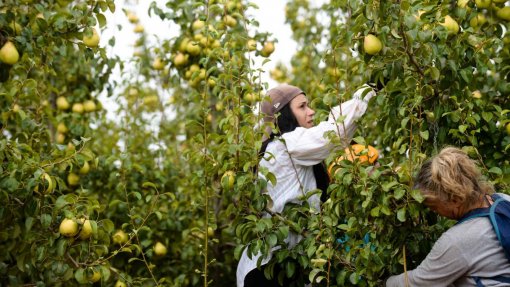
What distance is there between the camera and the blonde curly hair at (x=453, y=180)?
2.71 metres

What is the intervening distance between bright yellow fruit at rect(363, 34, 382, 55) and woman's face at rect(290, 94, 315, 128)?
72cm

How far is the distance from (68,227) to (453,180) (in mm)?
1552

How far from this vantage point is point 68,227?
322cm

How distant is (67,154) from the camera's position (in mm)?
3539

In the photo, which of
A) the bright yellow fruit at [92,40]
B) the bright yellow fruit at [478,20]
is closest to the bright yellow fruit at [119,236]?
the bright yellow fruit at [92,40]

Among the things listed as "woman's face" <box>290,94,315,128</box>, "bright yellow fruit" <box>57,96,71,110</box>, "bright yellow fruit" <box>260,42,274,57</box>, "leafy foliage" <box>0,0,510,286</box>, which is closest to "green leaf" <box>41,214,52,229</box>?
"leafy foliage" <box>0,0,510,286</box>

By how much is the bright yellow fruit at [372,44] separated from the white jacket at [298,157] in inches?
11.7

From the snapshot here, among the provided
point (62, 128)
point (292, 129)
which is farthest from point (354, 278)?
point (62, 128)

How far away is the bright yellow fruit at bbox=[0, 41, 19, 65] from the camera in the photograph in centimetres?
350

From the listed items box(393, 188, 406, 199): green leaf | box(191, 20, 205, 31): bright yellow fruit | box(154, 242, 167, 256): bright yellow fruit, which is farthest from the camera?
box(191, 20, 205, 31): bright yellow fruit

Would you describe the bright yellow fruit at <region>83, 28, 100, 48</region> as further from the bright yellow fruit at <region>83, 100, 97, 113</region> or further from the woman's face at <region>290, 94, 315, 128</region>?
the bright yellow fruit at <region>83, 100, 97, 113</region>

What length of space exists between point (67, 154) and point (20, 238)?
0.44 metres

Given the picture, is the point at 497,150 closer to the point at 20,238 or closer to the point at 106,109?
the point at 20,238

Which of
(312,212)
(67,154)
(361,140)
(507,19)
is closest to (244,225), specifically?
(312,212)
